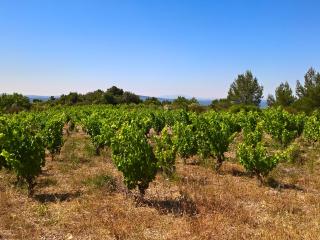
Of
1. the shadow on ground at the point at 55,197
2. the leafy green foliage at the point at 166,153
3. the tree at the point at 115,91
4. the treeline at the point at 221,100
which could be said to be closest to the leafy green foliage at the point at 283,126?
the leafy green foliage at the point at 166,153

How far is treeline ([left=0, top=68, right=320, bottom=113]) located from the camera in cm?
5325

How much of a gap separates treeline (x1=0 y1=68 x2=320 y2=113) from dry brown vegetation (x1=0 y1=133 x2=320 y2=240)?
34.4m

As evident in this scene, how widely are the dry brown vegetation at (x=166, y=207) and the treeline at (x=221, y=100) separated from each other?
3442 centimetres

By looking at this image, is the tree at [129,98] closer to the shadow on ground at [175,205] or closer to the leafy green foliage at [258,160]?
the leafy green foliage at [258,160]

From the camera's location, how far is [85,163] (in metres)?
15.9

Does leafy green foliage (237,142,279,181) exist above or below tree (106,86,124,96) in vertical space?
below

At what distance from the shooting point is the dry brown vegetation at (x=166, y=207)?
7.88 metres

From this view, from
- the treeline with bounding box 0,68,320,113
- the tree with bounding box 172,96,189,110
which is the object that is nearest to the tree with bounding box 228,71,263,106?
the treeline with bounding box 0,68,320,113

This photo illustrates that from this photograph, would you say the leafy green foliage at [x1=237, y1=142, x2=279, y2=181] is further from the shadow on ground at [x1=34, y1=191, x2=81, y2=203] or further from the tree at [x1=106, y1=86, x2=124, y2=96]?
the tree at [x1=106, y1=86, x2=124, y2=96]

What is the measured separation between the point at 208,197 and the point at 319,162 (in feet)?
26.3

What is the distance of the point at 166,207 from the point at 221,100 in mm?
69371

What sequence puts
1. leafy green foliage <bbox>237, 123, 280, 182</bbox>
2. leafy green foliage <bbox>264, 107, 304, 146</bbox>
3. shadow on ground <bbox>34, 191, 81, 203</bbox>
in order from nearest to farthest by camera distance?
1. shadow on ground <bbox>34, 191, 81, 203</bbox>
2. leafy green foliage <bbox>237, 123, 280, 182</bbox>
3. leafy green foliage <bbox>264, 107, 304, 146</bbox>

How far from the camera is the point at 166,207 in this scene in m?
9.72

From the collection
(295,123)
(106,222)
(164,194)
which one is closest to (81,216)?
(106,222)
